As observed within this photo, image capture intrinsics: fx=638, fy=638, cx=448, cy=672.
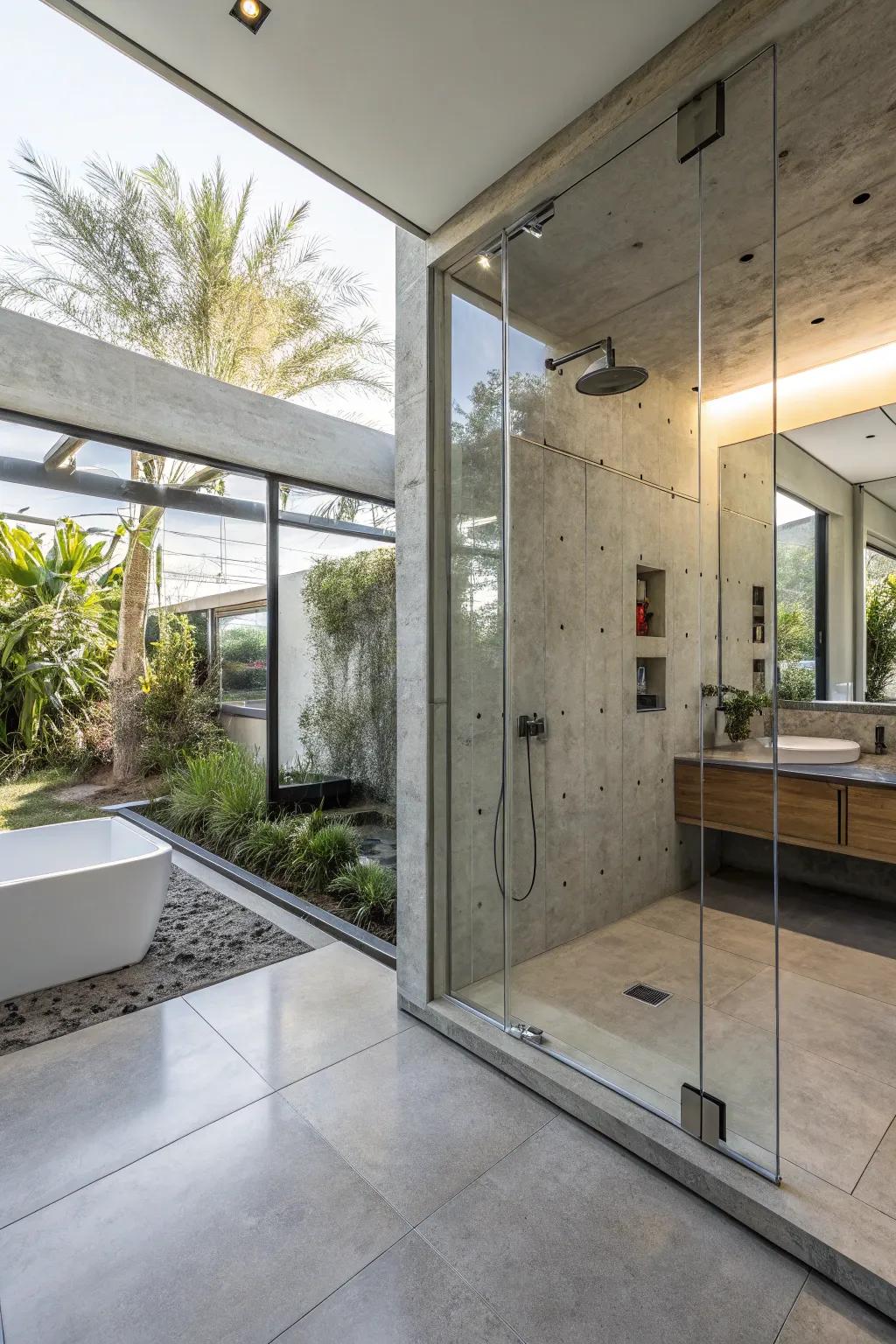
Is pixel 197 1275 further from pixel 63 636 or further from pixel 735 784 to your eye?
pixel 63 636

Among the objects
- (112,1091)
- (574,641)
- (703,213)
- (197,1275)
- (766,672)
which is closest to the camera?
(197,1275)

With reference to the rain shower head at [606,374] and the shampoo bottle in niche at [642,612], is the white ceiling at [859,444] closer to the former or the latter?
the rain shower head at [606,374]

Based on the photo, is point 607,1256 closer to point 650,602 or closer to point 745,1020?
point 745,1020

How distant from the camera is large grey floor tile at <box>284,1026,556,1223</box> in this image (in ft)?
5.80

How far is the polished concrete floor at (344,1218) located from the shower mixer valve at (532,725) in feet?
4.04

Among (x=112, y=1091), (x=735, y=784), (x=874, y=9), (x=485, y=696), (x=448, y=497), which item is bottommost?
(x=112, y=1091)

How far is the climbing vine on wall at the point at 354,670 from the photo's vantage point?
4.68 meters

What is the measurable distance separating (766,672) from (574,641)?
1.11 metres

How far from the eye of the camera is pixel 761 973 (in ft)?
6.73

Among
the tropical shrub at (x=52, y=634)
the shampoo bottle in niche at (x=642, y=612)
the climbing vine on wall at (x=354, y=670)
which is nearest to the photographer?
the shampoo bottle in niche at (x=642, y=612)

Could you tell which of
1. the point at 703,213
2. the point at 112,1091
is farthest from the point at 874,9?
the point at 112,1091

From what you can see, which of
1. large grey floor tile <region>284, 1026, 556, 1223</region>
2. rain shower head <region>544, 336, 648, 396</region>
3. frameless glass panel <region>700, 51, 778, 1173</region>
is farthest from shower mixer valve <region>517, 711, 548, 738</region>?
rain shower head <region>544, 336, 648, 396</region>

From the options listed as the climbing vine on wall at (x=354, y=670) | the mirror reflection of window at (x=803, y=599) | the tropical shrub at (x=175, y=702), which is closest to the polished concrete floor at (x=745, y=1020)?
the mirror reflection of window at (x=803, y=599)

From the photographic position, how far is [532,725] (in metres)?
2.72
